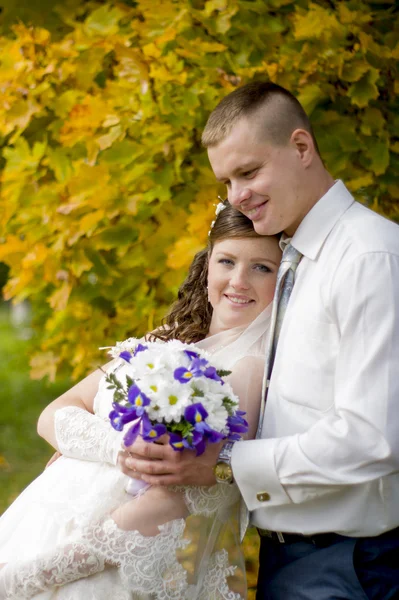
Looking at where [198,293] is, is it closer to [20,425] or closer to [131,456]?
[131,456]

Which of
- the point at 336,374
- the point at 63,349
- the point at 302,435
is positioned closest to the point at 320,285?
the point at 336,374

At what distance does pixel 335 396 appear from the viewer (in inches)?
95.0

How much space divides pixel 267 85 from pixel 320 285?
29.8 inches

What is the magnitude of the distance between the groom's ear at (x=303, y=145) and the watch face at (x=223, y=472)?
39.4 inches

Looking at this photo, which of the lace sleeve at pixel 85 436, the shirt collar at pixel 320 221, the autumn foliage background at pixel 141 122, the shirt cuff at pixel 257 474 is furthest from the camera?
the autumn foliage background at pixel 141 122

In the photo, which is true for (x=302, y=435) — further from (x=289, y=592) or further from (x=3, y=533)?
(x=3, y=533)

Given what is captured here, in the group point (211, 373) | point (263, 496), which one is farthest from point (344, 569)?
point (211, 373)

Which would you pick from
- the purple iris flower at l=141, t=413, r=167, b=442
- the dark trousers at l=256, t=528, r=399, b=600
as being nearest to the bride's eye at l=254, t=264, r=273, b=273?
the purple iris flower at l=141, t=413, r=167, b=442

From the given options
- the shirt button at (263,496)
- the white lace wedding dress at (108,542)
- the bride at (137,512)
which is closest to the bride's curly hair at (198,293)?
the bride at (137,512)

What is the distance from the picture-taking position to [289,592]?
8.52 feet

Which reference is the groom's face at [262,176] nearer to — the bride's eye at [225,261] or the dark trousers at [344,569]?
the bride's eye at [225,261]

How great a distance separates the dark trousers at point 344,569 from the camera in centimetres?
246

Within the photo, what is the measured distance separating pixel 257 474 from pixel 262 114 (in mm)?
1144

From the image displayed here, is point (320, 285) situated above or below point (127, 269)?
above
